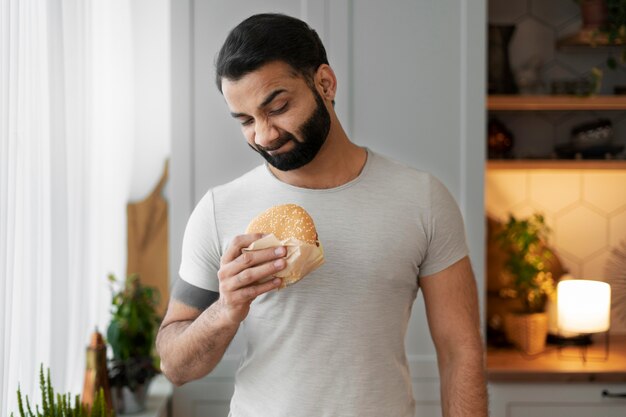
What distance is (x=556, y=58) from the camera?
2812 mm

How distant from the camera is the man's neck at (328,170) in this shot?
1398 mm

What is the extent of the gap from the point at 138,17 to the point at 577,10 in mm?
1573

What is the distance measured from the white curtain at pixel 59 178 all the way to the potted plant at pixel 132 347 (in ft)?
0.32

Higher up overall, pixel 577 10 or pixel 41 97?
pixel 577 10

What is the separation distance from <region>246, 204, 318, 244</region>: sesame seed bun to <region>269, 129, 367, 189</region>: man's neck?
136 millimetres

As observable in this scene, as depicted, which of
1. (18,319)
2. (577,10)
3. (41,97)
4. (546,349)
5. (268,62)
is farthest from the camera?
(577,10)

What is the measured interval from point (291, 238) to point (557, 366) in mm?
1420

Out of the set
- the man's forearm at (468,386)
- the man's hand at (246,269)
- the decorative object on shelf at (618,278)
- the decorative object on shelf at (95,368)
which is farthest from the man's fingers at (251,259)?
the decorative object on shelf at (618,278)

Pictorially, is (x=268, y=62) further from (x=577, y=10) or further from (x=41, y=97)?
(x=577, y=10)

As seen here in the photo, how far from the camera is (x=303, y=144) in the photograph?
1.31m

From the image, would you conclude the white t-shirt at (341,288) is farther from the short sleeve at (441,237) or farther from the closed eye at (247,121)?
the closed eye at (247,121)

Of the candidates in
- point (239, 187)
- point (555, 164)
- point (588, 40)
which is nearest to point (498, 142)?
point (555, 164)

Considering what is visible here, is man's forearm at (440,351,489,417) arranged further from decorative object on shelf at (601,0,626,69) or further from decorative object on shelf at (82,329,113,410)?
decorative object on shelf at (601,0,626,69)

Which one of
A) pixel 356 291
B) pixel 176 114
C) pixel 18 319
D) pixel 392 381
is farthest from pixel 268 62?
pixel 176 114
